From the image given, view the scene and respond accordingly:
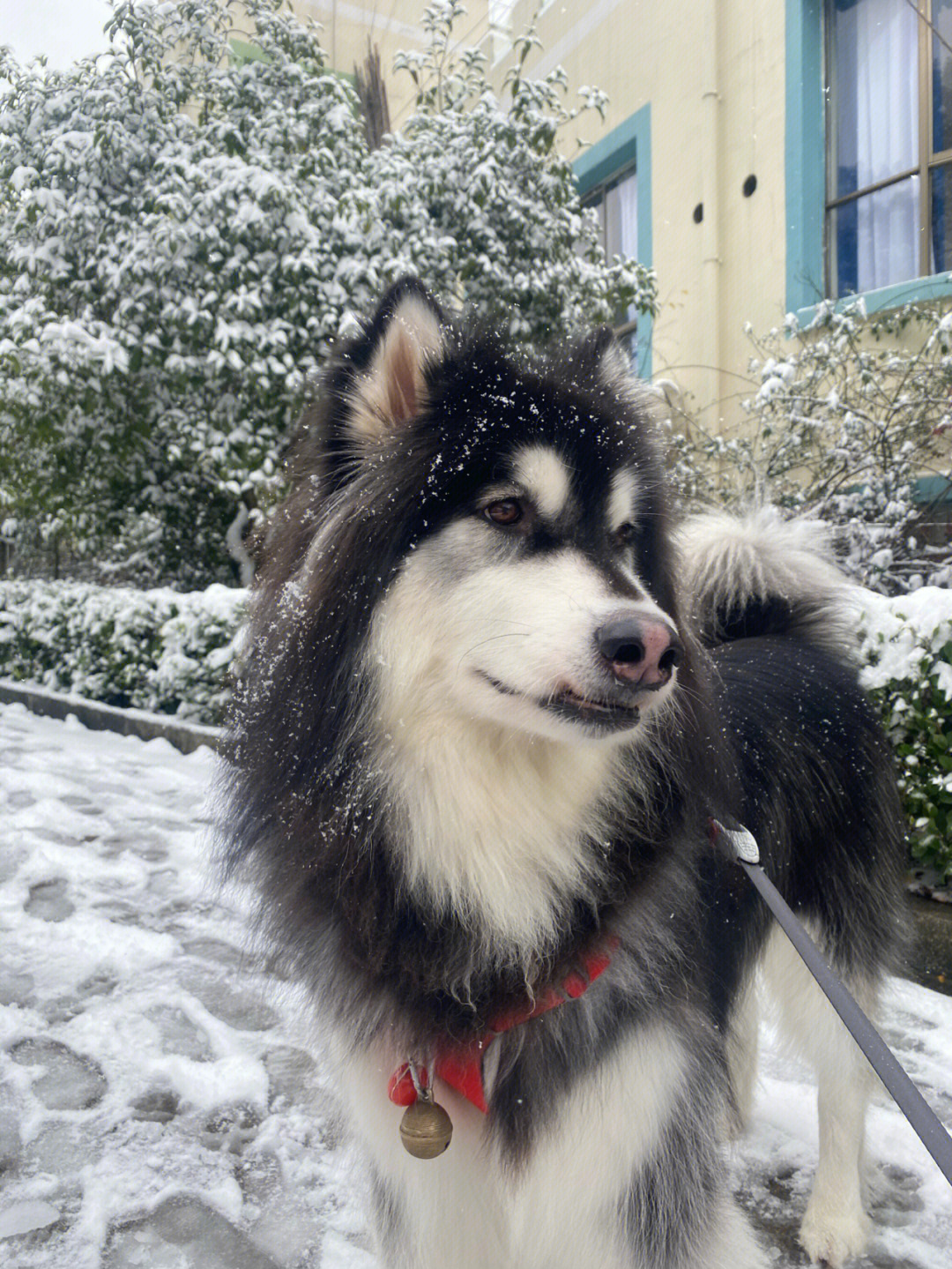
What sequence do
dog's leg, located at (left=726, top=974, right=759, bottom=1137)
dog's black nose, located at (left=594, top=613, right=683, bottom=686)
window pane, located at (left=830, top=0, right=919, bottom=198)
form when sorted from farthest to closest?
window pane, located at (left=830, top=0, right=919, bottom=198) < dog's leg, located at (left=726, top=974, right=759, bottom=1137) < dog's black nose, located at (left=594, top=613, right=683, bottom=686)

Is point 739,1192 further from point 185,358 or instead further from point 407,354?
point 185,358

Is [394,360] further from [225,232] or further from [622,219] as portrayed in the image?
[622,219]

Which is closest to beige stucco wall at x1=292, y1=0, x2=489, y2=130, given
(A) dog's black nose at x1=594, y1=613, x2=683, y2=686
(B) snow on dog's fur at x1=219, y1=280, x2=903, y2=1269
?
(B) snow on dog's fur at x1=219, y1=280, x2=903, y2=1269

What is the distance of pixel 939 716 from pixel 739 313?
5.80 m

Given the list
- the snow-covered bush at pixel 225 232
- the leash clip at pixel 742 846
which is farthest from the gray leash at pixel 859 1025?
the snow-covered bush at pixel 225 232

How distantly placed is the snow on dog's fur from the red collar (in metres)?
0.02

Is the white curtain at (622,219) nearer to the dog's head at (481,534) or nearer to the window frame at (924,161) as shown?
the window frame at (924,161)

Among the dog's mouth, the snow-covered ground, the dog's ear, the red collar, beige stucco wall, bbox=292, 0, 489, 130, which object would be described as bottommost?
the snow-covered ground

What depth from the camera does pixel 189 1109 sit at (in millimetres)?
2309

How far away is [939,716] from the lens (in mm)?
2811

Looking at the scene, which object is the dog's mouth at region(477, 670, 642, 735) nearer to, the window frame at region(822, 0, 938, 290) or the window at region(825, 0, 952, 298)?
the window frame at region(822, 0, 938, 290)

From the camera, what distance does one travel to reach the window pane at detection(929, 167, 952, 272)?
6320 mm

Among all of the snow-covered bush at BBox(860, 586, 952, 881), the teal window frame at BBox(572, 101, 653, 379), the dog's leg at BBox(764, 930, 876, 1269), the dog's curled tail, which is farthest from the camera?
the teal window frame at BBox(572, 101, 653, 379)

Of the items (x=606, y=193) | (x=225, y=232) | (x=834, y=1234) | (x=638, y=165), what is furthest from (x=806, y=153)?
(x=834, y=1234)
